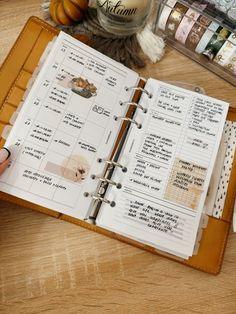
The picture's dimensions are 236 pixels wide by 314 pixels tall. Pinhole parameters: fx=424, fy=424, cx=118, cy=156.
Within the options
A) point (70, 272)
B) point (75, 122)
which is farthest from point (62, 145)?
point (70, 272)

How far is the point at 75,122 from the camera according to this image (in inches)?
25.7

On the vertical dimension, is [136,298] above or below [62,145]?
below

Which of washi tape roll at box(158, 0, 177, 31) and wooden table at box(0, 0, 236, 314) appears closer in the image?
wooden table at box(0, 0, 236, 314)

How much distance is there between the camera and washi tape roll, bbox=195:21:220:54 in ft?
2.35

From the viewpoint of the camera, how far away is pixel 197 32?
2.40ft

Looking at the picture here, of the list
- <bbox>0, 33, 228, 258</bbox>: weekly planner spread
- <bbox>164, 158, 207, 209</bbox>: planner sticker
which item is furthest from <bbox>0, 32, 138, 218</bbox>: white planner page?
<bbox>164, 158, 207, 209</bbox>: planner sticker

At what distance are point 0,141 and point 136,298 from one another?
305mm

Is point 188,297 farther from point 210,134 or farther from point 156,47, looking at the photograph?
point 156,47

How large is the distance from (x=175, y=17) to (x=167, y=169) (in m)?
0.27

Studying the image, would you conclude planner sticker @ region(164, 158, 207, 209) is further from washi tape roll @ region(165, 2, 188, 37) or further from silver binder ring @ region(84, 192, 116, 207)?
washi tape roll @ region(165, 2, 188, 37)

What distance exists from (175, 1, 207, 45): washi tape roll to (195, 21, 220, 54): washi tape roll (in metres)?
0.03

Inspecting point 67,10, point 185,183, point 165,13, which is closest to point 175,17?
point 165,13

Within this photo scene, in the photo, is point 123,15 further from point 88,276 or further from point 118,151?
point 88,276

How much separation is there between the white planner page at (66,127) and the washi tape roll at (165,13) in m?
0.12
